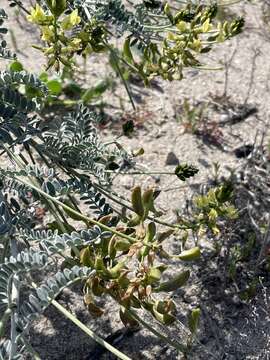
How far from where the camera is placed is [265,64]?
9.62 feet

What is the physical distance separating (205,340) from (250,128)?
1.04 meters

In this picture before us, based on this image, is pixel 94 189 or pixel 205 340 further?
pixel 205 340

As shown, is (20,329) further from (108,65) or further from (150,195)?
(108,65)

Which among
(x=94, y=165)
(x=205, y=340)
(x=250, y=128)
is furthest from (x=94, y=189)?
(x=250, y=128)

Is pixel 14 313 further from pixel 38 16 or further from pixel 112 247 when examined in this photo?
pixel 38 16

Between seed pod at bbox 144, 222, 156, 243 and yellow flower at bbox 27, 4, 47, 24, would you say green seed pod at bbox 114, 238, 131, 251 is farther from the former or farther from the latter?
yellow flower at bbox 27, 4, 47, 24

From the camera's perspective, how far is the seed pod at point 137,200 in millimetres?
1223

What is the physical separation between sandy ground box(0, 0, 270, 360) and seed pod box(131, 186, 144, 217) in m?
0.58

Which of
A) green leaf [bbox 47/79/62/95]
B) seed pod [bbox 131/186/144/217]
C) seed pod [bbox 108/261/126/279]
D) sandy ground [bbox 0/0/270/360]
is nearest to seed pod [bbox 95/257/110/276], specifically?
seed pod [bbox 108/261/126/279]

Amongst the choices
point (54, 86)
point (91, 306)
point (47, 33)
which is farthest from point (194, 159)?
point (91, 306)

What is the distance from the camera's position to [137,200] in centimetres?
123

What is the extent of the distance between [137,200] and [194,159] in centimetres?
119

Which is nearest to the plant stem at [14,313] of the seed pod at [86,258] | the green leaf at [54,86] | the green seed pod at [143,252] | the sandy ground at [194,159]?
the seed pod at [86,258]

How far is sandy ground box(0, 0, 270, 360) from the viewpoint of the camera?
176cm
